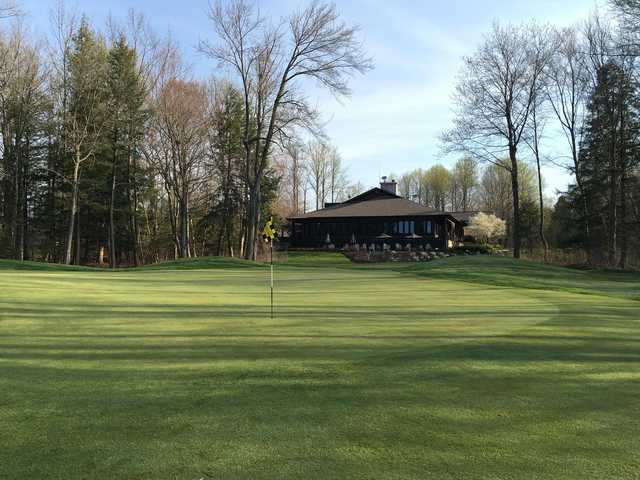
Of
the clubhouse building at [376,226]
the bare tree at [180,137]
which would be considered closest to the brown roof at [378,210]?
Result: the clubhouse building at [376,226]

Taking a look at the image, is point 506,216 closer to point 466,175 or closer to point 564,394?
point 466,175

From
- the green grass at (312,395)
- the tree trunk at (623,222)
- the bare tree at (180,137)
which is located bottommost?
the green grass at (312,395)

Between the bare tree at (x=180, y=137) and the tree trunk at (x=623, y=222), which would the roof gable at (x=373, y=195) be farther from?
the tree trunk at (x=623, y=222)

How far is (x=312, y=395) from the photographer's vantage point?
4293 millimetres

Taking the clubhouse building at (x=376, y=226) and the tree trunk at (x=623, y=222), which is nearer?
the tree trunk at (x=623, y=222)

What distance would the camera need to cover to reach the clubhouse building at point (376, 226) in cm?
4600

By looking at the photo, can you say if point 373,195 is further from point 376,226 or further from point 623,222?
point 623,222

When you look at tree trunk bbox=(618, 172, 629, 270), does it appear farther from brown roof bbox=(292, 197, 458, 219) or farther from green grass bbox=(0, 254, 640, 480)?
green grass bbox=(0, 254, 640, 480)

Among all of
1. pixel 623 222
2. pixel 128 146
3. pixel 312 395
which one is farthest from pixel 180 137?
pixel 312 395

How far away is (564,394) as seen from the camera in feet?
14.7

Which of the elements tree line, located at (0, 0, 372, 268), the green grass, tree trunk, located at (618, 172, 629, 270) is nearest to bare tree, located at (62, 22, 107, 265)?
tree line, located at (0, 0, 372, 268)

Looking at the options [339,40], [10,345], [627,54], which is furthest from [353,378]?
[339,40]

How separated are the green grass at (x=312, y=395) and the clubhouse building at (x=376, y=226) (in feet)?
122

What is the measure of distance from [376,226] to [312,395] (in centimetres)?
4353
